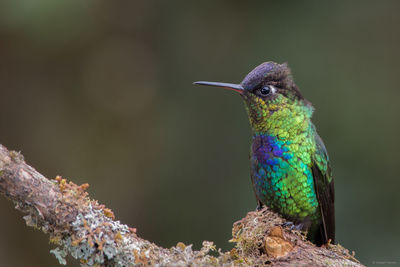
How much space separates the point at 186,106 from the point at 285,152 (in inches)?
74.3

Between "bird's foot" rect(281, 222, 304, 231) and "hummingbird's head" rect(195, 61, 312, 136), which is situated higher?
"hummingbird's head" rect(195, 61, 312, 136)

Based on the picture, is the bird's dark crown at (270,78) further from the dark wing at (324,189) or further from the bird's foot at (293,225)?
the bird's foot at (293,225)

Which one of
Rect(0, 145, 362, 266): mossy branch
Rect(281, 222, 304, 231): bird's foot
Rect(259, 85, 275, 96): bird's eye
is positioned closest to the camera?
Rect(0, 145, 362, 266): mossy branch

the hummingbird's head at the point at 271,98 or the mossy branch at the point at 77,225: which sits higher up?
the hummingbird's head at the point at 271,98

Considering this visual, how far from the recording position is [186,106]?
4852 millimetres

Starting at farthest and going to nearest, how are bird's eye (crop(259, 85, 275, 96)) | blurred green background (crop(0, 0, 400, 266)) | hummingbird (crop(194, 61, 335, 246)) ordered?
blurred green background (crop(0, 0, 400, 266))
bird's eye (crop(259, 85, 275, 96))
hummingbird (crop(194, 61, 335, 246))

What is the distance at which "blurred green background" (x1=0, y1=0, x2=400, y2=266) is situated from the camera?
4.47 meters

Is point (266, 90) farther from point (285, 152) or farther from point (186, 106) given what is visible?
point (186, 106)

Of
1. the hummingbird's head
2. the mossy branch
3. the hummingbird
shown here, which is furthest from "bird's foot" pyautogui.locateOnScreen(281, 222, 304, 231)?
the mossy branch

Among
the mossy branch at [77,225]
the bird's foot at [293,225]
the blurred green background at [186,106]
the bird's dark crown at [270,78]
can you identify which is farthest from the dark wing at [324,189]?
the mossy branch at [77,225]

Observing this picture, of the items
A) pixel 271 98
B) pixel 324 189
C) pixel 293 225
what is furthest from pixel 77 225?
pixel 324 189

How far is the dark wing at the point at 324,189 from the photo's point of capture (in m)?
3.24

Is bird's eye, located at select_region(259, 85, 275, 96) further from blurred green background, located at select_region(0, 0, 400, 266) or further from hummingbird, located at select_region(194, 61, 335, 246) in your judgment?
blurred green background, located at select_region(0, 0, 400, 266)

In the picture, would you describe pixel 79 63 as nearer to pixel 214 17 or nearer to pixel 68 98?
pixel 68 98
